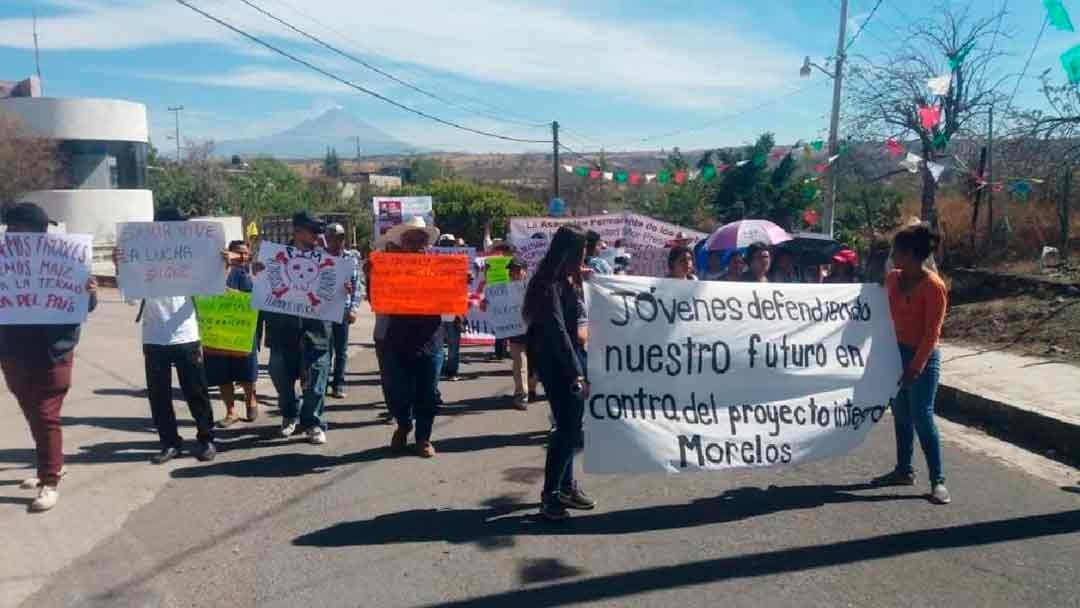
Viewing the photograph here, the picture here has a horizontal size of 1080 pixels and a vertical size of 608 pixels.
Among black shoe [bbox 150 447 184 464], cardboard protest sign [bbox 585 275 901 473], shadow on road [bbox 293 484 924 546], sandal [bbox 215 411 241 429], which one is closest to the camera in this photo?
shadow on road [bbox 293 484 924 546]

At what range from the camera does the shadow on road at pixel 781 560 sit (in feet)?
14.0

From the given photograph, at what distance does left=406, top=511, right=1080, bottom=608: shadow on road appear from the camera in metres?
4.27

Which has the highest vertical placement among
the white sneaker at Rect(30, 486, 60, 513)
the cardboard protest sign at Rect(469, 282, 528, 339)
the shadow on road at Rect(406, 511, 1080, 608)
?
the cardboard protest sign at Rect(469, 282, 528, 339)

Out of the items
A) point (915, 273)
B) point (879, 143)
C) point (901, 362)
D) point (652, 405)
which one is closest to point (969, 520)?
point (901, 362)

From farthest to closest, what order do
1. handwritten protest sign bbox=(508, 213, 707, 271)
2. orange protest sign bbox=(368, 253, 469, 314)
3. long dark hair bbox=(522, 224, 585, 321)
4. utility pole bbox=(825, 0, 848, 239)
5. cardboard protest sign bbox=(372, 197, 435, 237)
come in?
utility pole bbox=(825, 0, 848, 239), cardboard protest sign bbox=(372, 197, 435, 237), handwritten protest sign bbox=(508, 213, 707, 271), orange protest sign bbox=(368, 253, 469, 314), long dark hair bbox=(522, 224, 585, 321)

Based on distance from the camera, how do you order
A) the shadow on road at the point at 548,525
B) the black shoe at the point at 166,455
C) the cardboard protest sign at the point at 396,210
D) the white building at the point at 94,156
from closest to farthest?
the shadow on road at the point at 548,525, the black shoe at the point at 166,455, the cardboard protest sign at the point at 396,210, the white building at the point at 94,156

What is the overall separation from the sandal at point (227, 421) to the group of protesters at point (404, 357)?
0.5 inches

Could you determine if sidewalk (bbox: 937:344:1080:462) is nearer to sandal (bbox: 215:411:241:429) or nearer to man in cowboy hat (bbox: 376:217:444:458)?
man in cowboy hat (bbox: 376:217:444:458)

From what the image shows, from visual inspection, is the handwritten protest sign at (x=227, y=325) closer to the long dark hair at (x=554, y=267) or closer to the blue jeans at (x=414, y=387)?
the blue jeans at (x=414, y=387)

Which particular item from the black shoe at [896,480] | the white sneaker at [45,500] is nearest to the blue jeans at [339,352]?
the white sneaker at [45,500]

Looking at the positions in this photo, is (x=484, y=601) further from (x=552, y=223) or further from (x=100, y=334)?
(x=100, y=334)

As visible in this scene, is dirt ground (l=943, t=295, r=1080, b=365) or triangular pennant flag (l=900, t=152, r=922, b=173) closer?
dirt ground (l=943, t=295, r=1080, b=365)

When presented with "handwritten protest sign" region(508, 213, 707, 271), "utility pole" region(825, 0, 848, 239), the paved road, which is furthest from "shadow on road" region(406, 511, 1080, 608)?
"utility pole" region(825, 0, 848, 239)

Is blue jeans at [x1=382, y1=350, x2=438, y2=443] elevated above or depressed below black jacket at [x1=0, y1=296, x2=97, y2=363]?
below
